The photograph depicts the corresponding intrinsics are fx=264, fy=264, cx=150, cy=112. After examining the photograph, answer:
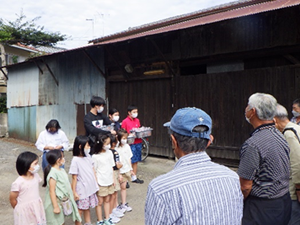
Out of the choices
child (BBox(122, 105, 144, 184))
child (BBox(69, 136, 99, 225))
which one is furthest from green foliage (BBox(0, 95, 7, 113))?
A: child (BBox(69, 136, 99, 225))

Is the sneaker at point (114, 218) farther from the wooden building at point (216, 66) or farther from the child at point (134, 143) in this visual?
the wooden building at point (216, 66)

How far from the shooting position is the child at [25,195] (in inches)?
117

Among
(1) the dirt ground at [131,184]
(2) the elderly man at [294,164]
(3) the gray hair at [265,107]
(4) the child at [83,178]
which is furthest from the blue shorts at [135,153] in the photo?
(3) the gray hair at [265,107]

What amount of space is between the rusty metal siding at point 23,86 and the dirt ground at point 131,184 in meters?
2.46

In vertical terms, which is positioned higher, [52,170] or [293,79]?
[293,79]

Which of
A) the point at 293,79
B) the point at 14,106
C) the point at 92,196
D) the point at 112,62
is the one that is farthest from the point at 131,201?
the point at 14,106

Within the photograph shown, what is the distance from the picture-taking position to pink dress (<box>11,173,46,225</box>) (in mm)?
2977

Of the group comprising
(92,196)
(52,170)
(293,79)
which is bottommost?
(92,196)

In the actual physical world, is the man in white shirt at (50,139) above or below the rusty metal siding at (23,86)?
below

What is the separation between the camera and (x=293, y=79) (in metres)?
5.75

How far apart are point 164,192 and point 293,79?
555cm

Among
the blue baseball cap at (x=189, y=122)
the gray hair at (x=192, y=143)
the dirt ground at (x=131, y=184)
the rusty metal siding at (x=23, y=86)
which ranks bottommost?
the dirt ground at (x=131, y=184)

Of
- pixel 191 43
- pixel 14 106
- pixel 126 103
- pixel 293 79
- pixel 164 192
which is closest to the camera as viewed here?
pixel 164 192

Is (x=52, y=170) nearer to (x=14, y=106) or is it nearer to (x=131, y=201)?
(x=131, y=201)
